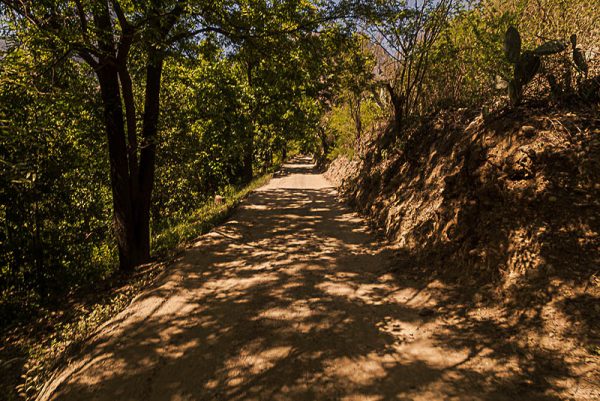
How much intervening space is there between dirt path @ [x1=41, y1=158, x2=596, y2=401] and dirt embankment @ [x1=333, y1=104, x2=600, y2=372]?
2.31 ft

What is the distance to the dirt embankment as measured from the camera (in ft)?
11.5

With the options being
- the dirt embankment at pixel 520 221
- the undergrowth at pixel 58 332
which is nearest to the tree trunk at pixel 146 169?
the undergrowth at pixel 58 332

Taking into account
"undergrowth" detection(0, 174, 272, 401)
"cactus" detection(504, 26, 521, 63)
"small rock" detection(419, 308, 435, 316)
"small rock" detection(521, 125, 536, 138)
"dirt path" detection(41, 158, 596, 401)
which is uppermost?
"cactus" detection(504, 26, 521, 63)

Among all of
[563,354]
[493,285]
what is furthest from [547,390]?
[493,285]

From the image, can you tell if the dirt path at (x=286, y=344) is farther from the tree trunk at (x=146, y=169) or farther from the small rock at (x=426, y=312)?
the tree trunk at (x=146, y=169)

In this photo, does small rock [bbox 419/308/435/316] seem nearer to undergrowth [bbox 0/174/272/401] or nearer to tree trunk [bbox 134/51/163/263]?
undergrowth [bbox 0/174/272/401]

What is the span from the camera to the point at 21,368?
407 cm

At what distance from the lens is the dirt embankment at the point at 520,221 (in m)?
3.51

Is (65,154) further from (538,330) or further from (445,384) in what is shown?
(538,330)

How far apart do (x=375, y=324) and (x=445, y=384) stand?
1.21 m

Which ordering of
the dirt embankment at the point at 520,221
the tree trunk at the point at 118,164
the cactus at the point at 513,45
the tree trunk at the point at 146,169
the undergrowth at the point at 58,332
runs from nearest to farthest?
the dirt embankment at the point at 520,221 → the undergrowth at the point at 58,332 → the cactus at the point at 513,45 → the tree trunk at the point at 118,164 → the tree trunk at the point at 146,169

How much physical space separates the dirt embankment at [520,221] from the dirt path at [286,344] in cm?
70

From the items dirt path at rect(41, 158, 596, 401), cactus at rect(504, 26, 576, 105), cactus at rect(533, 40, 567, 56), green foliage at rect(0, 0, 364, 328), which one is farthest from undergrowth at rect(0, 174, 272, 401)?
cactus at rect(533, 40, 567, 56)

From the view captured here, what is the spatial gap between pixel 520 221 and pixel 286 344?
12.0 ft
